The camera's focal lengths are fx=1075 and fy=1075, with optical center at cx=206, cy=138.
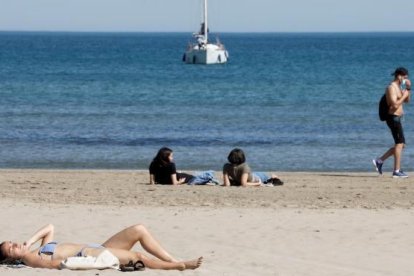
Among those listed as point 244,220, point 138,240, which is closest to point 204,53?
point 244,220

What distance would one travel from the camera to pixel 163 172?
15281 millimetres

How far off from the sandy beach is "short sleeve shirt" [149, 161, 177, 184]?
0.25 metres

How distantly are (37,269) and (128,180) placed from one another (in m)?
7.22

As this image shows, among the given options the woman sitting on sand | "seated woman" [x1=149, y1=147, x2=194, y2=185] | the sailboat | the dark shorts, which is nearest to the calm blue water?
the dark shorts

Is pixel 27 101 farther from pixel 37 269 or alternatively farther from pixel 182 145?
pixel 37 269

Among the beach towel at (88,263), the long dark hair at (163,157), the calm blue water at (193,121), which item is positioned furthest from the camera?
the calm blue water at (193,121)

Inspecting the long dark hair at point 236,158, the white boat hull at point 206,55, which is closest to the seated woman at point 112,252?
the long dark hair at point 236,158

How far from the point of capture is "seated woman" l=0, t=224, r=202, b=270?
30.8ft

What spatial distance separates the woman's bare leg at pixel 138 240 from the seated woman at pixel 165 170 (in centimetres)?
560

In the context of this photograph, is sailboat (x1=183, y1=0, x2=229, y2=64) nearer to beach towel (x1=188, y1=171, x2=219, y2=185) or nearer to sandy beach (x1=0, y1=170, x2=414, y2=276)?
beach towel (x1=188, y1=171, x2=219, y2=185)

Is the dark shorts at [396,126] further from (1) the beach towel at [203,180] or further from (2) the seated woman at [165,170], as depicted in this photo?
(2) the seated woman at [165,170]

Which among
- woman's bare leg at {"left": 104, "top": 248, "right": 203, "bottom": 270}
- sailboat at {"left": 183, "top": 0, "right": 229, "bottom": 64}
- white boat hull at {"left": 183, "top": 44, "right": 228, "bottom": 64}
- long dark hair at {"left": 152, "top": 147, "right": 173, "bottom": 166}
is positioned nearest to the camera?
woman's bare leg at {"left": 104, "top": 248, "right": 203, "bottom": 270}

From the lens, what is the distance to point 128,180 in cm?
1655

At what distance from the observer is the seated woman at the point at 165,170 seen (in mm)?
15172
